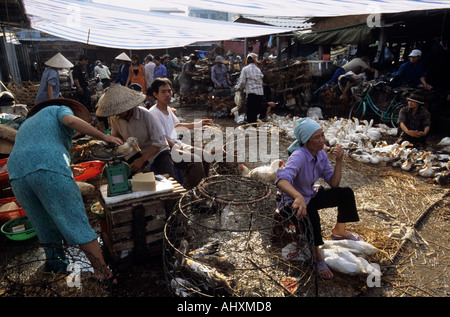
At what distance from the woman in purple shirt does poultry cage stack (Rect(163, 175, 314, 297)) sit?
18 cm

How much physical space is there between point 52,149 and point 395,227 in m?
3.64

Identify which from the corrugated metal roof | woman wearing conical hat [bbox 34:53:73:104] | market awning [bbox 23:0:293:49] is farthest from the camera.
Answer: the corrugated metal roof

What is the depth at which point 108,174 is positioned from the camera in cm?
269

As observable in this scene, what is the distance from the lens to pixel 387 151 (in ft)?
18.5

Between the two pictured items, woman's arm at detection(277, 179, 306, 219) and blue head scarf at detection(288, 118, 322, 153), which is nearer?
woman's arm at detection(277, 179, 306, 219)

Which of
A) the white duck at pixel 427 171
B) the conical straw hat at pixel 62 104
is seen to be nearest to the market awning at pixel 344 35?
the white duck at pixel 427 171

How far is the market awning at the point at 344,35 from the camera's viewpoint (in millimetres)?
9211

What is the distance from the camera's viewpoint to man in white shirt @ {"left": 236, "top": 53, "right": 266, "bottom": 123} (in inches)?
303

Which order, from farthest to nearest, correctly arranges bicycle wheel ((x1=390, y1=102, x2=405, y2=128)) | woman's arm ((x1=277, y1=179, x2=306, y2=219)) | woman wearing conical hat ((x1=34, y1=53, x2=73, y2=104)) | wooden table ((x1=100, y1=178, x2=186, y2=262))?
bicycle wheel ((x1=390, y1=102, x2=405, y2=128))
woman wearing conical hat ((x1=34, y1=53, x2=73, y2=104))
wooden table ((x1=100, y1=178, x2=186, y2=262))
woman's arm ((x1=277, y1=179, x2=306, y2=219))

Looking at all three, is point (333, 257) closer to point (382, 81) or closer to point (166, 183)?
point (166, 183)

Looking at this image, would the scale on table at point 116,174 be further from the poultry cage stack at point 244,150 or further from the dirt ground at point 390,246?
the poultry cage stack at point 244,150

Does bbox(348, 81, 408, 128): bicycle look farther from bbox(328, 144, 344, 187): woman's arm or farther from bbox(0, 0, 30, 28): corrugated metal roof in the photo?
bbox(0, 0, 30, 28): corrugated metal roof

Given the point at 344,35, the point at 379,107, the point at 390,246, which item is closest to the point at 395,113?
the point at 379,107

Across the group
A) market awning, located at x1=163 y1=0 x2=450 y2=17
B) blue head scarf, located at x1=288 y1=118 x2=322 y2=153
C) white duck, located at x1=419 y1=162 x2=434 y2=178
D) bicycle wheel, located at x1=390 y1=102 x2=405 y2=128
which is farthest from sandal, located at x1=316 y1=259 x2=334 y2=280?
bicycle wheel, located at x1=390 y1=102 x2=405 y2=128
